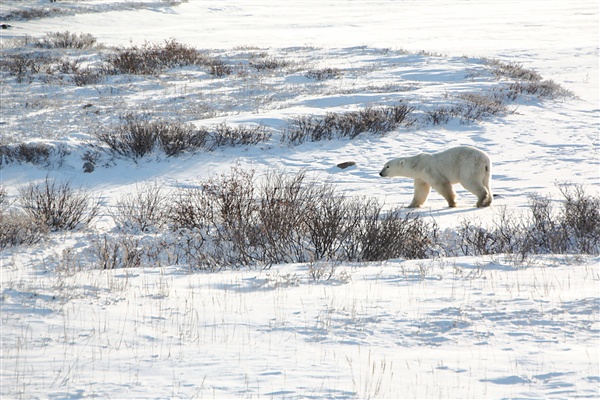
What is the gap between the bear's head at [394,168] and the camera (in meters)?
10.4

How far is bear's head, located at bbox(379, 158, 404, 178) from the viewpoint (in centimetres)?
1043

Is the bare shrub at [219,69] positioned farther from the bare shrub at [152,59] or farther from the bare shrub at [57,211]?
the bare shrub at [57,211]

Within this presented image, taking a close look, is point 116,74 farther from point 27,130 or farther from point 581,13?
point 581,13

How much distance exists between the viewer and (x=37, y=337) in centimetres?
397

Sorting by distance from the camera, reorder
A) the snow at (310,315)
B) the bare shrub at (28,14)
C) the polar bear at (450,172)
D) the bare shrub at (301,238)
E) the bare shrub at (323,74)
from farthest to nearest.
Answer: the bare shrub at (28,14) → the bare shrub at (323,74) → the polar bear at (450,172) → the bare shrub at (301,238) → the snow at (310,315)

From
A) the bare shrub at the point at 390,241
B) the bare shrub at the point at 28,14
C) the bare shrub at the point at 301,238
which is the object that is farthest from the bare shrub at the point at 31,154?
the bare shrub at the point at 28,14

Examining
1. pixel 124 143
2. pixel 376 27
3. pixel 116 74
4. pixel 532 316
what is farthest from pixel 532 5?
pixel 532 316

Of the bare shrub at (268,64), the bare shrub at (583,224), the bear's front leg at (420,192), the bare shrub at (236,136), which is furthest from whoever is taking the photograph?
the bare shrub at (268,64)

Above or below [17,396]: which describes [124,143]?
below

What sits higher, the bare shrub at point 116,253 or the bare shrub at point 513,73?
the bare shrub at point 513,73

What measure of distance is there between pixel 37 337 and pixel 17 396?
749 mm

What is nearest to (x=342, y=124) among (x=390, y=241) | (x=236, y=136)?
(x=236, y=136)

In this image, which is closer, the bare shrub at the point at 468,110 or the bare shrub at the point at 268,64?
the bare shrub at the point at 468,110

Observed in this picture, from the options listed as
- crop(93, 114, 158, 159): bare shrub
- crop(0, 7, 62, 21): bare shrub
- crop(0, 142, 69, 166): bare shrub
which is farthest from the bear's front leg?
crop(0, 7, 62, 21): bare shrub
